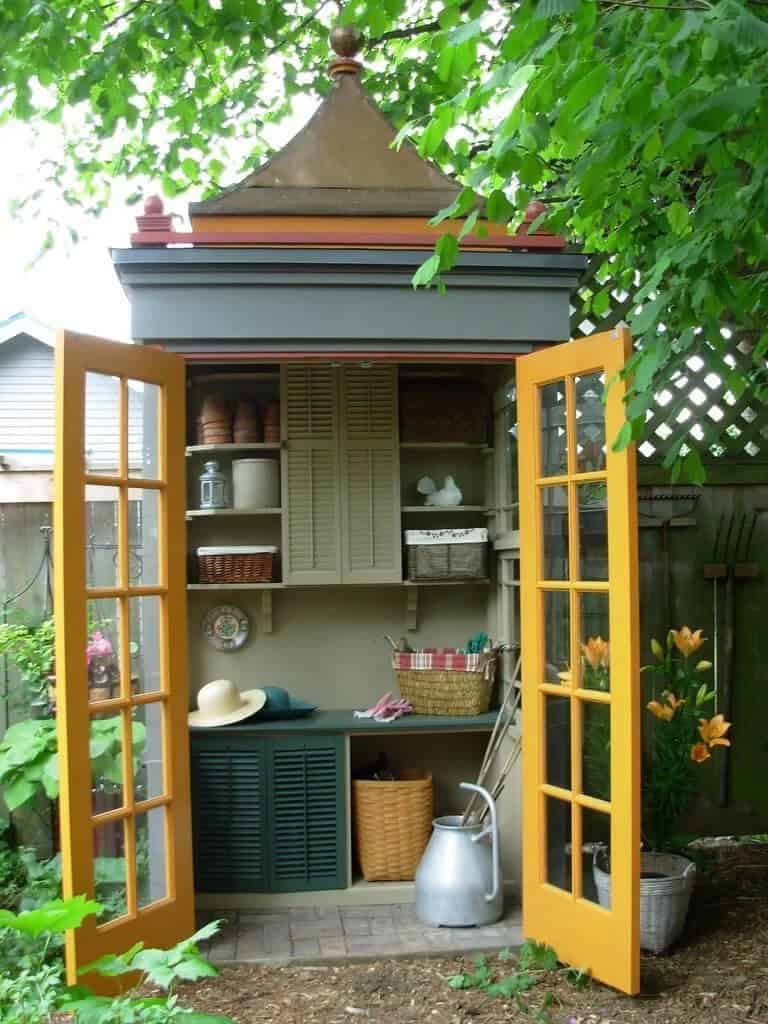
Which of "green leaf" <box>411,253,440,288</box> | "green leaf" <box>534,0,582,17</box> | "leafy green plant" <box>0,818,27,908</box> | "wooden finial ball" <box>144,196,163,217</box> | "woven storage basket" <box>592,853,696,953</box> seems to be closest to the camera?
"green leaf" <box>534,0,582,17</box>

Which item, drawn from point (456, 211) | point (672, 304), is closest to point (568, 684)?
point (672, 304)

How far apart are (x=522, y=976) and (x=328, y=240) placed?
8.06 feet

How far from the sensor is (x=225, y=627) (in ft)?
15.1

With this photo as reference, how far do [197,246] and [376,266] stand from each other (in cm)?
60

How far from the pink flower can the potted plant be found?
73.5 inches

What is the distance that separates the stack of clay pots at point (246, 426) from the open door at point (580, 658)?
3.92 feet

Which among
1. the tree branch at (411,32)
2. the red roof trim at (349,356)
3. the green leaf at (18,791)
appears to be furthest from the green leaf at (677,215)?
the green leaf at (18,791)

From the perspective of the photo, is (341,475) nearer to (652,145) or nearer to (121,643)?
(121,643)

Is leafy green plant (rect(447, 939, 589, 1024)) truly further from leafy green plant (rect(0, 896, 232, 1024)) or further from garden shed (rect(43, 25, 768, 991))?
leafy green plant (rect(0, 896, 232, 1024))

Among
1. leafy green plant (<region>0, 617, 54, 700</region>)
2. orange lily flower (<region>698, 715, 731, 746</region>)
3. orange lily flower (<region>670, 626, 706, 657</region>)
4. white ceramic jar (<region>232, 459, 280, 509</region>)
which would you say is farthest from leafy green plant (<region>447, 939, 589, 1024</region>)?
leafy green plant (<region>0, 617, 54, 700</region>)

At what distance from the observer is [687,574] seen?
4.71 meters

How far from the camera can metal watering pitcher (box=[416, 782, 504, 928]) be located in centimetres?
390

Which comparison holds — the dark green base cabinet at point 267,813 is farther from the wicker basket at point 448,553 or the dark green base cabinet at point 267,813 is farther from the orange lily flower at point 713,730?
the orange lily flower at point 713,730

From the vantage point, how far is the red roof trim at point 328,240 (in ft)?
12.1
